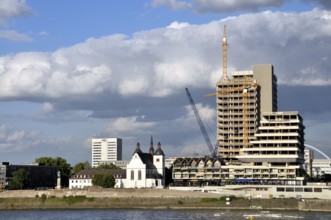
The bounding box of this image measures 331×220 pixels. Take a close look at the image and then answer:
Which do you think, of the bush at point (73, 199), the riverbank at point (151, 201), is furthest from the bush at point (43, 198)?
the bush at point (73, 199)

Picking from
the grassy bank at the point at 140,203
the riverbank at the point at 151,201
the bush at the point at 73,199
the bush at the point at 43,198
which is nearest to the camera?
the riverbank at the point at 151,201

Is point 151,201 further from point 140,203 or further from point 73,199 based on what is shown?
point 73,199

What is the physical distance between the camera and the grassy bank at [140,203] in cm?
17238

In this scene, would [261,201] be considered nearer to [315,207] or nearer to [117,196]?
[315,207]

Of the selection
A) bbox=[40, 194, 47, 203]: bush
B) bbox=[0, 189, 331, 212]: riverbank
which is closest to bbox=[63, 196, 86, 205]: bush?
bbox=[0, 189, 331, 212]: riverbank

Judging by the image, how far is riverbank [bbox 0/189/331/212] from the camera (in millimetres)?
171250


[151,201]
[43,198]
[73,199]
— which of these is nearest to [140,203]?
[151,201]

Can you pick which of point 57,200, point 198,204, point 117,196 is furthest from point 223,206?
point 57,200

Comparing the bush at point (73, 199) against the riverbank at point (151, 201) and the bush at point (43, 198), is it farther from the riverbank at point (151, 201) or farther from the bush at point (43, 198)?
the bush at point (43, 198)

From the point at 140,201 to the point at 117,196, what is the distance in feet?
28.4

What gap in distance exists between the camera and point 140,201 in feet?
624

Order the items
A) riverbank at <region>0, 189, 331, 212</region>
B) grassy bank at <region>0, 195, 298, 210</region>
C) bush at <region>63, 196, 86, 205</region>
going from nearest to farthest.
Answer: riverbank at <region>0, 189, 331, 212</region>, grassy bank at <region>0, 195, 298, 210</region>, bush at <region>63, 196, 86, 205</region>

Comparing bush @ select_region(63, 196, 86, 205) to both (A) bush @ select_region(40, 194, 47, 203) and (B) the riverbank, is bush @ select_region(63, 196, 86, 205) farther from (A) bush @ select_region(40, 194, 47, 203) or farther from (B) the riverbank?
(A) bush @ select_region(40, 194, 47, 203)

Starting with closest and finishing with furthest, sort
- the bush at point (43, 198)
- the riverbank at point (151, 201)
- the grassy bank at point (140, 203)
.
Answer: the riverbank at point (151, 201)
the grassy bank at point (140, 203)
the bush at point (43, 198)
